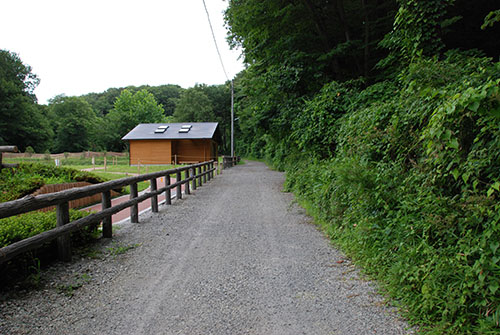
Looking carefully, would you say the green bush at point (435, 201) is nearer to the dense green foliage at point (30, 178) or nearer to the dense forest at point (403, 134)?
the dense forest at point (403, 134)

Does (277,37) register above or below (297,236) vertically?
above

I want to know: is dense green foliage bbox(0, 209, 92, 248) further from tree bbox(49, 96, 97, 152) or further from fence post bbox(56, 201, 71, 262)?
tree bbox(49, 96, 97, 152)

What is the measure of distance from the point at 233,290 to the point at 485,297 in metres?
2.17

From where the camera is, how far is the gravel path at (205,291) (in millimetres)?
2576

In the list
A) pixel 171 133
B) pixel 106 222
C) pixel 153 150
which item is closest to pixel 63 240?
pixel 106 222

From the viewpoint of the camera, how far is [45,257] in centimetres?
371

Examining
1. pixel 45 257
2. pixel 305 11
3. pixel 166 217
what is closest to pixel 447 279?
pixel 45 257

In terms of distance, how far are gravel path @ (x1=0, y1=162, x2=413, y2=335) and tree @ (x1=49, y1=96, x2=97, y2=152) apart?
64848 mm

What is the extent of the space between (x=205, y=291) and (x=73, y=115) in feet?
227

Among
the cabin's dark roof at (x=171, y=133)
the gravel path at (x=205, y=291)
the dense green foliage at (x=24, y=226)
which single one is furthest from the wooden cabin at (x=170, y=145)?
the dense green foliage at (x=24, y=226)

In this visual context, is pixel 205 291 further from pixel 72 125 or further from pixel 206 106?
pixel 72 125

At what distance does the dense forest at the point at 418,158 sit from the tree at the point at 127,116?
54.8 m

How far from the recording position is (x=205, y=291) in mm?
3209

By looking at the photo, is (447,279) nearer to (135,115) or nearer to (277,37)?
(277,37)
